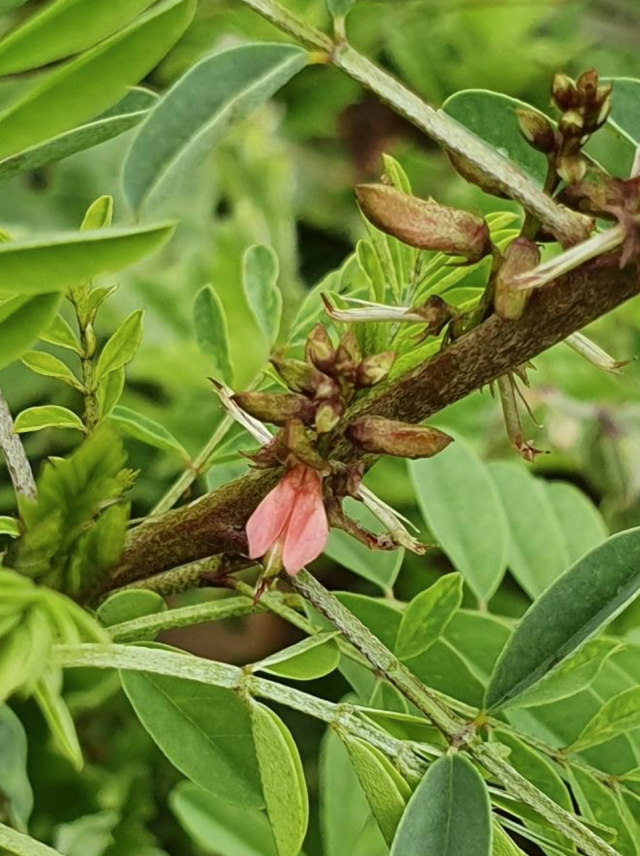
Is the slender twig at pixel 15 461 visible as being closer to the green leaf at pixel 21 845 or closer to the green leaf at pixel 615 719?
the green leaf at pixel 21 845

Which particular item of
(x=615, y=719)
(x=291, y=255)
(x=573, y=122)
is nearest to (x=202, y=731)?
(x=615, y=719)

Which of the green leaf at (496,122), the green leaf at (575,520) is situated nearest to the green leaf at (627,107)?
the green leaf at (496,122)

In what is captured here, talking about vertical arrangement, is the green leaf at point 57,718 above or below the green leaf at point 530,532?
above

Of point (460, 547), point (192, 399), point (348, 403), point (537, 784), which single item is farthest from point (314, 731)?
point (348, 403)

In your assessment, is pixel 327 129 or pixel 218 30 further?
pixel 327 129

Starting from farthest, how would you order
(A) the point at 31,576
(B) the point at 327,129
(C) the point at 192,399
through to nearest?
(B) the point at 327,129 → (C) the point at 192,399 → (A) the point at 31,576

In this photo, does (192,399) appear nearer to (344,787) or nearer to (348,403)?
(344,787)

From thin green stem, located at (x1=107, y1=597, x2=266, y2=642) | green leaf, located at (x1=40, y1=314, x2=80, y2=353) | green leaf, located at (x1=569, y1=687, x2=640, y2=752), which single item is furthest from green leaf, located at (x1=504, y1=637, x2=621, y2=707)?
green leaf, located at (x1=40, y1=314, x2=80, y2=353)

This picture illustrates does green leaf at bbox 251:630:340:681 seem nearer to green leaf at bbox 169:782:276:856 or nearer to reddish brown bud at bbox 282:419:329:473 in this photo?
reddish brown bud at bbox 282:419:329:473
